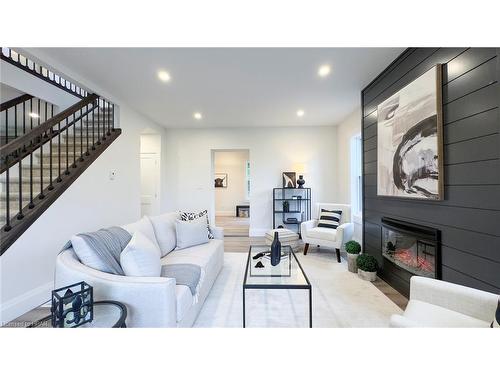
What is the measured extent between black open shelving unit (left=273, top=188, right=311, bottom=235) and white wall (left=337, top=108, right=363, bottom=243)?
78 cm

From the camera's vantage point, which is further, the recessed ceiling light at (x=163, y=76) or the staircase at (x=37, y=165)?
the recessed ceiling light at (x=163, y=76)

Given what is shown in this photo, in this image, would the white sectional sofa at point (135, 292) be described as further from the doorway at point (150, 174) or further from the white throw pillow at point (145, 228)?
the doorway at point (150, 174)

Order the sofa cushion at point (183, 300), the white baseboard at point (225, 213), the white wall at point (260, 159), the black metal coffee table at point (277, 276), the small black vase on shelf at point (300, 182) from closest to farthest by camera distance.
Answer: the sofa cushion at point (183, 300) < the black metal coffee table at point (277, 276) < the small black vase on shelf at point (300, 182) < the white wall at point (260, 159) < the white baseboard at point (225, 213)

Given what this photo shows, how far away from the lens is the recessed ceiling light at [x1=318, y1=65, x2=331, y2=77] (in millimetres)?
2803

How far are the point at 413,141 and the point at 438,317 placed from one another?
5.16 ft

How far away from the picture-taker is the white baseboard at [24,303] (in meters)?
2.12

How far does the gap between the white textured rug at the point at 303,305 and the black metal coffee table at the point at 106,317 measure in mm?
804

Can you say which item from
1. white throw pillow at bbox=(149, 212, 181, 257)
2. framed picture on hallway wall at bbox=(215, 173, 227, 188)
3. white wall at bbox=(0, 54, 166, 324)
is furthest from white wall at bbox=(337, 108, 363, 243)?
framed picture on hallway wall at bbox=(215, 173, 227, 188)

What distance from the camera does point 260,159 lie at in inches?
227

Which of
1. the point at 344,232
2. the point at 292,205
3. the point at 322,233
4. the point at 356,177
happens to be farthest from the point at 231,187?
the point at 344,232

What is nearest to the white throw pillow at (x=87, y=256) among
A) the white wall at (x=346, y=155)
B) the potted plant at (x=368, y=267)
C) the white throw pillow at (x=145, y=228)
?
the white throw pillow at (x=145, y=228)
